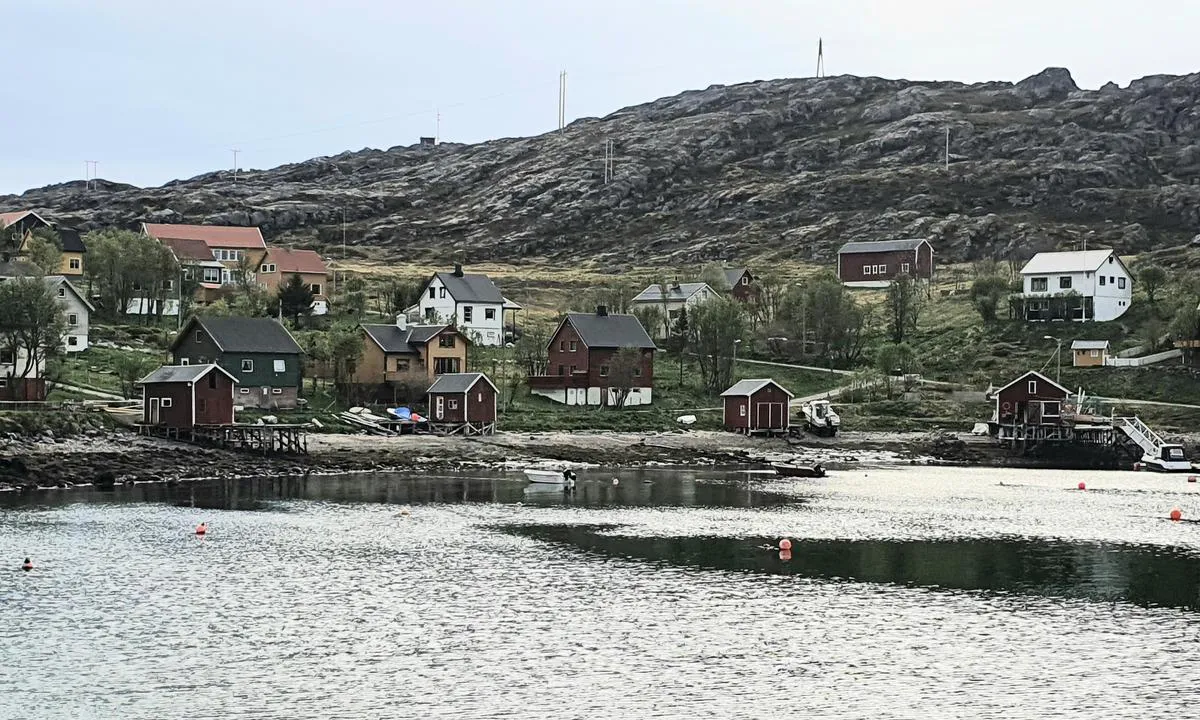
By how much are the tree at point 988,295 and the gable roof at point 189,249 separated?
7751 centimetres

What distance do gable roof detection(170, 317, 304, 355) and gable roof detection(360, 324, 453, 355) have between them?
26.4 ft

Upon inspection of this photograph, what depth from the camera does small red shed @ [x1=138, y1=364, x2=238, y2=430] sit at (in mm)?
79812

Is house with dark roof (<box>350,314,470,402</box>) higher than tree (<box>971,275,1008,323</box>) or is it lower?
lower

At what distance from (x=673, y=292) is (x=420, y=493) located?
7223 cm

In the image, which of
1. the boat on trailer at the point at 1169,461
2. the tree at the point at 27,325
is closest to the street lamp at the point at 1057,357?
the boat on trailer at the point at 1169,461

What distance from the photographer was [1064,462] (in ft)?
319

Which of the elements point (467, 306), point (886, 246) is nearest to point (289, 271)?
point (467, 306)

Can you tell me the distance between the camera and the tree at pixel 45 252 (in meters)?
125

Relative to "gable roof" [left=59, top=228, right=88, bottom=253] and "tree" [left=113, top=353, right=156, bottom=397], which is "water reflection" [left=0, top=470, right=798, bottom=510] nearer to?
"tree" [left=113, top=353, right=156, bottom=397]

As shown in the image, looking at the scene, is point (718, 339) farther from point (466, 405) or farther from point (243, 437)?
point (243, 437)

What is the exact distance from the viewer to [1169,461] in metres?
90.6

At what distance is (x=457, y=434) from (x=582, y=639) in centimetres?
5673

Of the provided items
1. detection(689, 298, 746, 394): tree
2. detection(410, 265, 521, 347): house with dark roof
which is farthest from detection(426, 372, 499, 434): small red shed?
detection(410, 265, 521, 347): house with dark roof

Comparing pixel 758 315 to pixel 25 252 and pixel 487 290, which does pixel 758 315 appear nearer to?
pixel 487 290
